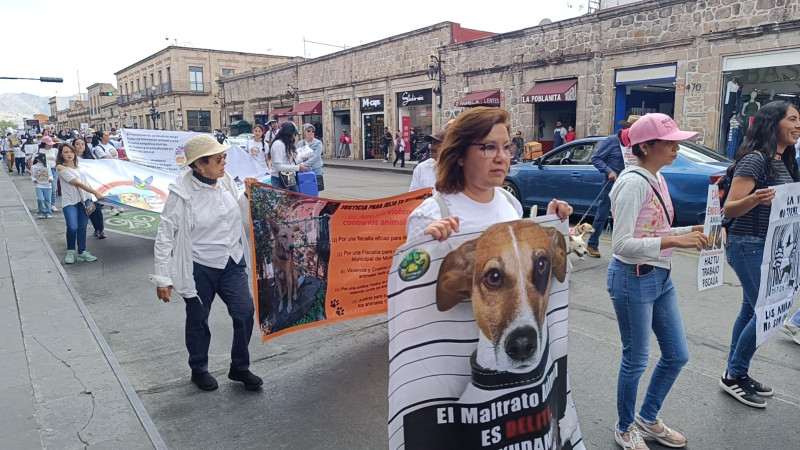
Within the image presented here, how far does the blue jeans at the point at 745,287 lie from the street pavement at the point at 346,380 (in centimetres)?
29

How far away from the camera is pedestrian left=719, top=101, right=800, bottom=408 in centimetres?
335

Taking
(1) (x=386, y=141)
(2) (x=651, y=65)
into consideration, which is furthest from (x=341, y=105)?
(2) (x=651, y=65)

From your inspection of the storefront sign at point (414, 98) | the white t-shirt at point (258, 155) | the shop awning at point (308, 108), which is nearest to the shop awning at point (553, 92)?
the storefront sign at point (414, 98)

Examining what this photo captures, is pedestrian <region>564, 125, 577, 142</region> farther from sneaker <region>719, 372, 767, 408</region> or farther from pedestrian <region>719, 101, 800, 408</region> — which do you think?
sneaker <region>719, 372, 767, 408</region>

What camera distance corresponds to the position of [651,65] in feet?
58.6

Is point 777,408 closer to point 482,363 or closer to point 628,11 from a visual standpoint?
point 482,363

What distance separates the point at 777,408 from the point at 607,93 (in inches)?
685

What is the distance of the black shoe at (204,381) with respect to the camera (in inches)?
156

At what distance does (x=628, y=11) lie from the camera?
1811cm

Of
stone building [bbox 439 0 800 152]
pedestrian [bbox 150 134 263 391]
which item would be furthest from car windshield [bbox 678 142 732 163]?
pedestrian [bbox 150 134 263 391]

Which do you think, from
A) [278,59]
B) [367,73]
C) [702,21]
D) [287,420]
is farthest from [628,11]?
[278,59]

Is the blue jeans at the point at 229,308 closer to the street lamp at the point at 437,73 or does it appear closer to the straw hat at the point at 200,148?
the straw hat at the point at 200,148

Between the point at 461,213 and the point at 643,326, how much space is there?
139 cm

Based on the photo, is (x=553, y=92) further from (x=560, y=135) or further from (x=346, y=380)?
(x=346, y=380)
